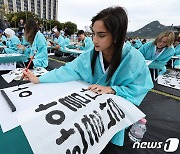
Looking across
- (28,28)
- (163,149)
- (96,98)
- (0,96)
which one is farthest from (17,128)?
(28,28)

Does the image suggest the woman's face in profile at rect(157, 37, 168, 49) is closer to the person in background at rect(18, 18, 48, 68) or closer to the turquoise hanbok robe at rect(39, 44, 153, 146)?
the turquoise hanbok robe at rect(39, 44, 153, 146)

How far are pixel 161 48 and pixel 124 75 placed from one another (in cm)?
205

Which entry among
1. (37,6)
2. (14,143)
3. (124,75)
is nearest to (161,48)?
(124,75)

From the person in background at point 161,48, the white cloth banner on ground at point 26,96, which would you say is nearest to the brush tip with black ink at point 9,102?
the white cloth banner on ground at point 26,96

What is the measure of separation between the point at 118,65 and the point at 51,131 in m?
0.62

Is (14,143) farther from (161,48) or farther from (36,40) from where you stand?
(161,48)

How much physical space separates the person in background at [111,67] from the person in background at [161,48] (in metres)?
1.77

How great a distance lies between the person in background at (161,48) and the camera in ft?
8.29

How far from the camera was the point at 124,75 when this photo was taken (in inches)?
41.0

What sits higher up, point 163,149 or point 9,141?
point 9,141

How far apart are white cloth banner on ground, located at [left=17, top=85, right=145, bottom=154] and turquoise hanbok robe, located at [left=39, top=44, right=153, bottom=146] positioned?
0.10 m

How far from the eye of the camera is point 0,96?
81cm

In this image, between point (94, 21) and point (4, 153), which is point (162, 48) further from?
point (4, 153)

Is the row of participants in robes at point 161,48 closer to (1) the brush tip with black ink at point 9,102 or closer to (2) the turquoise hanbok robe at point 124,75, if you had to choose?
(2) the turquoise hanbok robe at point 124,75
